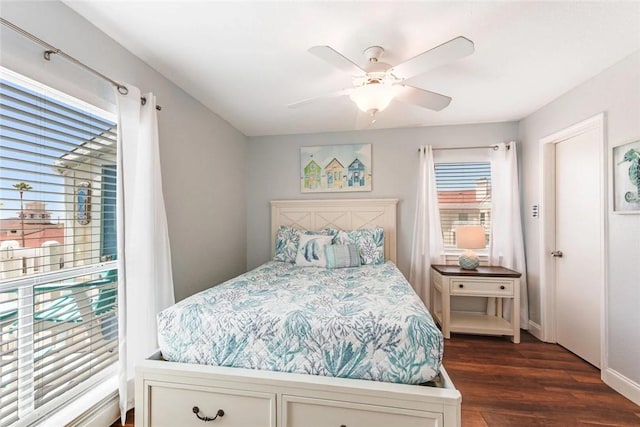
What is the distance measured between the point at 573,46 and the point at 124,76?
2.91 meters

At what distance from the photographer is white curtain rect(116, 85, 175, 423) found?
5.97 feet

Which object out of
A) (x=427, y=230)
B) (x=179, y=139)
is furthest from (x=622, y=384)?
(x=179, y=139)

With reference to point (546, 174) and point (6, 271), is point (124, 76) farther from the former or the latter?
point (546, 174)

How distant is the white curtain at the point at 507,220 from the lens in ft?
10.7

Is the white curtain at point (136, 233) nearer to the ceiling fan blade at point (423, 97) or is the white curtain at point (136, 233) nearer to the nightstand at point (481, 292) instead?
the ceiling fan blade at point (423, 97)

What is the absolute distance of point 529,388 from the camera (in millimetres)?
2166

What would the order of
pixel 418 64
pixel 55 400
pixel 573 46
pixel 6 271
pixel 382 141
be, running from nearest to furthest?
1. pixel 6 271
2. pixel 55 400
3. pixel 418 64
4. pixel 573 46
5. pixel 382 141

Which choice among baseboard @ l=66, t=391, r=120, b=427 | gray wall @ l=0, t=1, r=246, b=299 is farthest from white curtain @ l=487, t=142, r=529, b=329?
baseboard @ l=66, t=391, r=120, b=427

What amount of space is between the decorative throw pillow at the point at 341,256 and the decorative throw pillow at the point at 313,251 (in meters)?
0.08

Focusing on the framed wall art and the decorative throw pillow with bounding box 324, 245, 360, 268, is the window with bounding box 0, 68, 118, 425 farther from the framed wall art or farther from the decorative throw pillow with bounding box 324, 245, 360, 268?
the framed wall art

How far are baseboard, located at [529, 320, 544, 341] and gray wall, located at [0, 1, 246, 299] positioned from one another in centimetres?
333

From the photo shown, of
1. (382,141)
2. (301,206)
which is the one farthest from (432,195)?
(301,206)

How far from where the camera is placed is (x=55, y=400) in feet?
5.14

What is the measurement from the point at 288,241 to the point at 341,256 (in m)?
0.72
